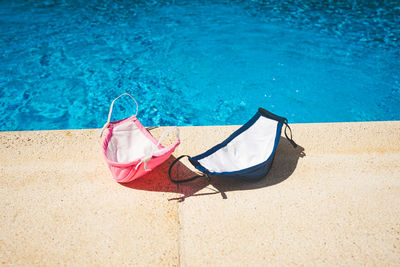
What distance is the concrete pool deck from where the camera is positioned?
5.36 ft

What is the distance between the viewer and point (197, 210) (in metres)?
1.90

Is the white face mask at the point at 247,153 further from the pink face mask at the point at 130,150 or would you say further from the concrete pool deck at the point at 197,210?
the pink face mask at the point at 130,150

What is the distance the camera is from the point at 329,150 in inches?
96.1

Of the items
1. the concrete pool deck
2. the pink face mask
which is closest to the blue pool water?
the pink face mask

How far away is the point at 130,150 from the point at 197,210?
2.60 ft

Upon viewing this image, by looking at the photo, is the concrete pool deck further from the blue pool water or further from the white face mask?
the blue pool water

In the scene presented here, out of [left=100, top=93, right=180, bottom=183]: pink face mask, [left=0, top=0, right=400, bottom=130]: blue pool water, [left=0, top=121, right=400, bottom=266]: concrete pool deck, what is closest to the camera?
[left=0, top=121, right=400, bottom=266]: concrete pool deck

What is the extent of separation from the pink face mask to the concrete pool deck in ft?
0.55

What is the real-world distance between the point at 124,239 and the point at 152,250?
20 centimetres

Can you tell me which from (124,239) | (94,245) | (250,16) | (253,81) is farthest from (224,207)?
(250,16)

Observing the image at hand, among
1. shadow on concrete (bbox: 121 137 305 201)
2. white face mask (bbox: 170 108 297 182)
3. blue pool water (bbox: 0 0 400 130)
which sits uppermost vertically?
white face mask (bbox: 170 108 297 182)

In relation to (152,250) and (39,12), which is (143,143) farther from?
(39,12)

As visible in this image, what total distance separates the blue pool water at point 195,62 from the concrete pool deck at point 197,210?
1.82 metres

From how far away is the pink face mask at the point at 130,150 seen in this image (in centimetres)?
190
